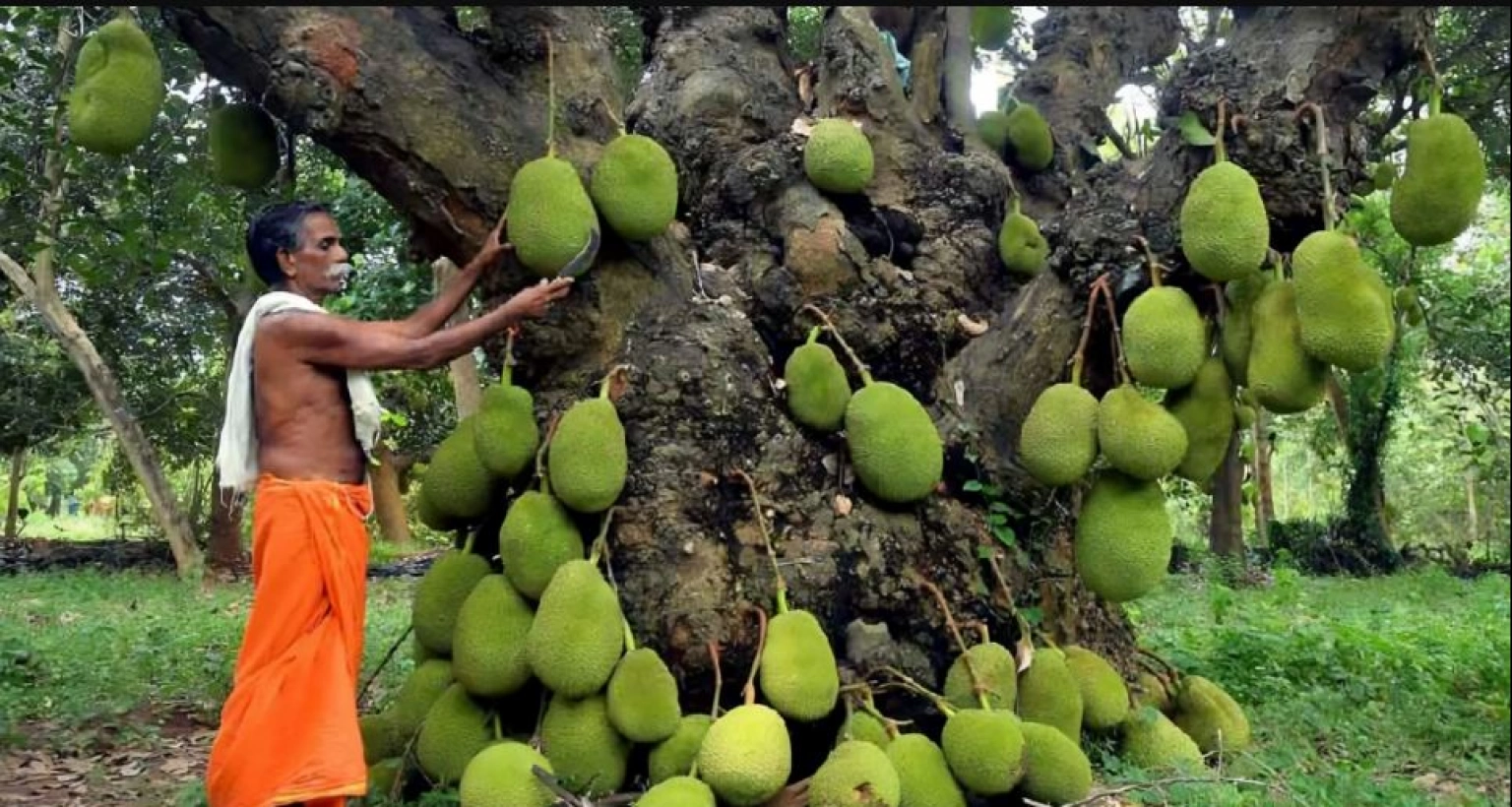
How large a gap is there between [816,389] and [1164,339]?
28.8 inches

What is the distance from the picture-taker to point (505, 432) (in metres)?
2.71

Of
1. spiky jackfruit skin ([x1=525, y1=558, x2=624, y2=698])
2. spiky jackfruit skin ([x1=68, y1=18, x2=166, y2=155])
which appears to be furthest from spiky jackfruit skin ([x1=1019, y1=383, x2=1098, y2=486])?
spiky jackfruit skin ([x1=68, y1=18, x2=166, y2=155])

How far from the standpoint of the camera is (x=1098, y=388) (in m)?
3.26

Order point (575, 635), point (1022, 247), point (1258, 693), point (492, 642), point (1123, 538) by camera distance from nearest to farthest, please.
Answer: point (575, 635) → point (492, 642) → point (1123, 538) → point (1022, 247) → point (1258, 693)

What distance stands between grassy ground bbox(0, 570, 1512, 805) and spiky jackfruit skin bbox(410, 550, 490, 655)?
783mm

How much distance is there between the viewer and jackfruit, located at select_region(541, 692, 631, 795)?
249cm

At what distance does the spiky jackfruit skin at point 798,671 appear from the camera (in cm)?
253

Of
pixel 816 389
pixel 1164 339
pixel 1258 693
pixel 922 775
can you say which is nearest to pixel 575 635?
pixel 922 775

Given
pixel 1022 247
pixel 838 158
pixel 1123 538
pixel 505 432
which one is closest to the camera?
pixel 505 432

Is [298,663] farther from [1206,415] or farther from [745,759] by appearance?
[1206,415]

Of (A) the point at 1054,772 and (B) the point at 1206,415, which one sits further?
(B) the point at 1206,415

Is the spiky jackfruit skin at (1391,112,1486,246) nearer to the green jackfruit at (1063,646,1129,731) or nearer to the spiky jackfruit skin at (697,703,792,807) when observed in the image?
the green jackfruit at (1063,646,1129,731)

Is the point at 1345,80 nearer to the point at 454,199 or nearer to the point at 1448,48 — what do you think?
the point at 454,199

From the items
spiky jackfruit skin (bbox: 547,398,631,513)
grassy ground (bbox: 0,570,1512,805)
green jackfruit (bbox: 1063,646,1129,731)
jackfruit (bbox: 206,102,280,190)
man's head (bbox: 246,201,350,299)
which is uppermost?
jackfruit (bbox: 206,102,280,190)
